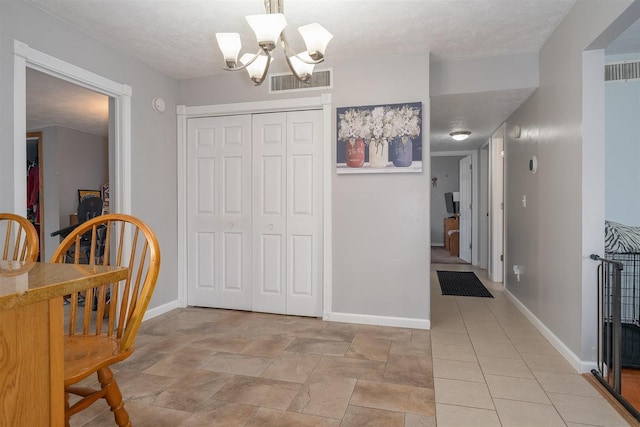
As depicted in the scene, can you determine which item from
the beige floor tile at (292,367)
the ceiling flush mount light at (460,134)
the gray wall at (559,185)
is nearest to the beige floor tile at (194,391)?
the beige floor tile at (292,367)

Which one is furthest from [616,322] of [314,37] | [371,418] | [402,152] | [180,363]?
[180,363]

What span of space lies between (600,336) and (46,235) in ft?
22.2

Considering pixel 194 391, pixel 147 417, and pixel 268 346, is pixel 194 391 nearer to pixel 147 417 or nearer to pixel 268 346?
pixel 147 417

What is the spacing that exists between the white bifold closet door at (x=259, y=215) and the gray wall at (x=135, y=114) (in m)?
0.23

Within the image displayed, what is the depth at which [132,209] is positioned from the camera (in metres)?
3.19

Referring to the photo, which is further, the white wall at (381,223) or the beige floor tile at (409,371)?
the white wall at (381,223)

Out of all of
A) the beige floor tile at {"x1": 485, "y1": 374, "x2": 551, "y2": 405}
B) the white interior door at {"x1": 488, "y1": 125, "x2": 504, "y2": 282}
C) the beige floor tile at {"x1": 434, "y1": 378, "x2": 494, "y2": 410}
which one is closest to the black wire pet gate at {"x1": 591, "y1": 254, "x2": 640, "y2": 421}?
the beige floor tile at {"x1": 485, "y1": 374, "x2": 551, "y2": 405}

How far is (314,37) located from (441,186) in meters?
8.05

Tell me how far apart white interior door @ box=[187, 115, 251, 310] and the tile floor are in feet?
1.58

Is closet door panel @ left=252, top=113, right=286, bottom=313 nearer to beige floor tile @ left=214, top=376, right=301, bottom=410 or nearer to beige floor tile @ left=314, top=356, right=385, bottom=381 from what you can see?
beige floor tile @ left=314, top=356, right=385, bottom=381

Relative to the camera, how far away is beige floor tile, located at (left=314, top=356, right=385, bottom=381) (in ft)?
7.41

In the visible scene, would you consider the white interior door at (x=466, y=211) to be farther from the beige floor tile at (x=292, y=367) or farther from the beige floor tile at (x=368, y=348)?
the beige floor tile at (x=292, y=367)

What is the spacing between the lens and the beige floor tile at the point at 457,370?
7.36 feet

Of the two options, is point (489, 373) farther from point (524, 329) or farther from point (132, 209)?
point (132, 209)
